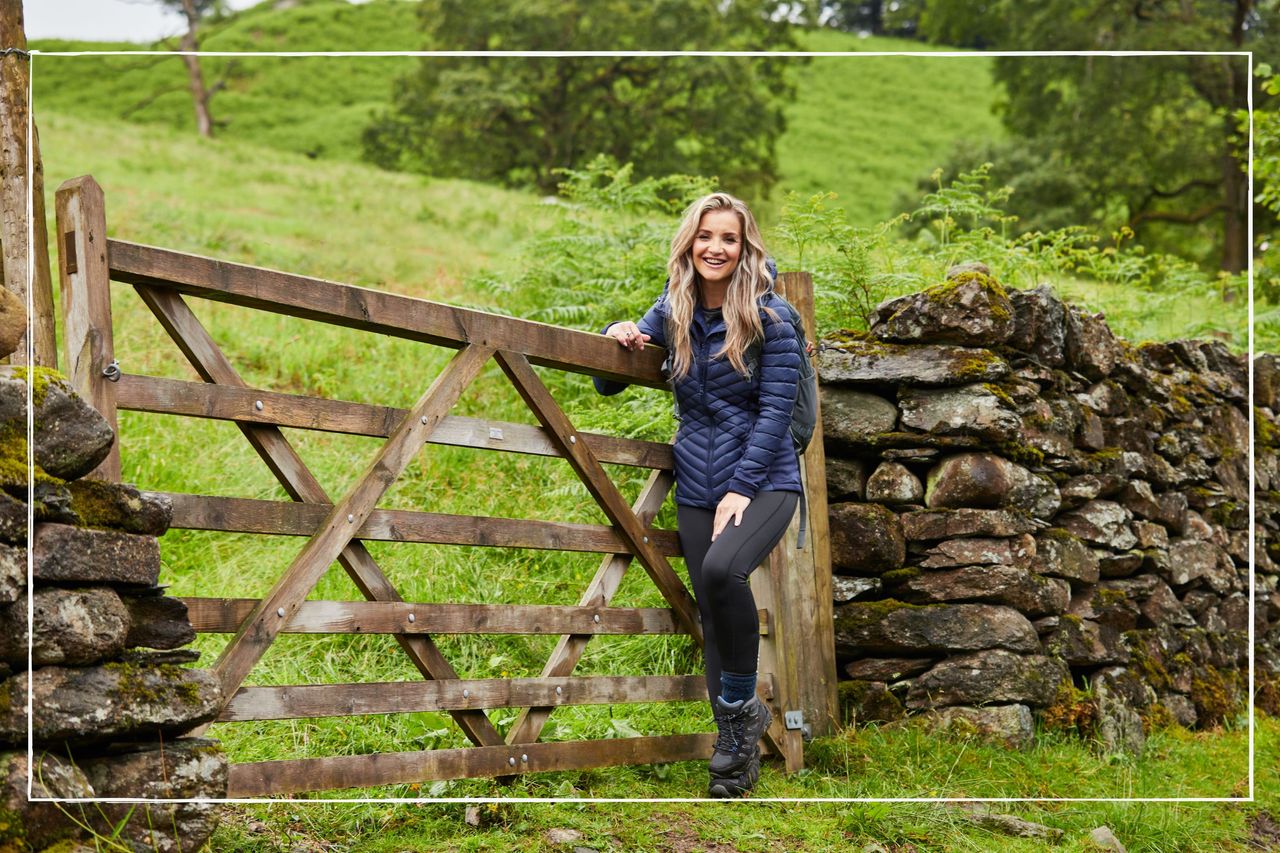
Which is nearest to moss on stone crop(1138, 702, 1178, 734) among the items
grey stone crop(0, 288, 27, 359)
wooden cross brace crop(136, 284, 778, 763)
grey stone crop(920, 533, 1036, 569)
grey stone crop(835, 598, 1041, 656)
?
grey stone crop(835, 598, 1041, 656)

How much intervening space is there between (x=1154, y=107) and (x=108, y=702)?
25380 mm

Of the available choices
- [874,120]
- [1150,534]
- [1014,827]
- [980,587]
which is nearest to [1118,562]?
[1150,534]

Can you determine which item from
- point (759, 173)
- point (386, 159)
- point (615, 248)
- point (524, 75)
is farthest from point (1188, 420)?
point (386, 159)

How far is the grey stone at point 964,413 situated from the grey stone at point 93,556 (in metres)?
3.87

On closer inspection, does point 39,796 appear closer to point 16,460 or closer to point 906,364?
point 16,460

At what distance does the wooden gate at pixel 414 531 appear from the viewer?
11.1ft

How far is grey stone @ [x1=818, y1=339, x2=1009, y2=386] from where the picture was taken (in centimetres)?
584

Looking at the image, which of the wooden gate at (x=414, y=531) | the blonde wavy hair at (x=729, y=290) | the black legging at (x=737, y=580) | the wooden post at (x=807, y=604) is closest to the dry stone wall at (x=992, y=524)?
the wooden post at (x=807, y=604)

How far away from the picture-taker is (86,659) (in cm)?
299

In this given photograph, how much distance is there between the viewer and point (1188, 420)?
770 cm

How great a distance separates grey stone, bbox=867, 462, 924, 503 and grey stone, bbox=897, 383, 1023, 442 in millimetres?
240

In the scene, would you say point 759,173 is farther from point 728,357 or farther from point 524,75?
point 728,357

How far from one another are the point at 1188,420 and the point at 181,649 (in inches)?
263

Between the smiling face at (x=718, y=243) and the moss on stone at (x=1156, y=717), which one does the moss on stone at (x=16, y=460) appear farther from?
the moss on stone at (x=1156, y=717)
